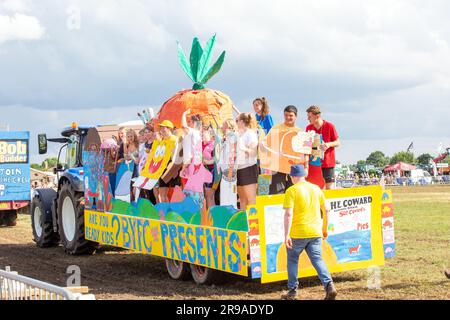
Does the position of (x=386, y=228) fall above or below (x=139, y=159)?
below

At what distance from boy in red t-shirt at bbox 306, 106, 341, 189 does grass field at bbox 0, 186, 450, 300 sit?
1.45 m

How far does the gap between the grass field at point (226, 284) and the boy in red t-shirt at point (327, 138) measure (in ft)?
4.74

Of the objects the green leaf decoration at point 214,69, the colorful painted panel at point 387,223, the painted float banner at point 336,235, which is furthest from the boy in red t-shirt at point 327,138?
the green leaf decoration at point 214,69

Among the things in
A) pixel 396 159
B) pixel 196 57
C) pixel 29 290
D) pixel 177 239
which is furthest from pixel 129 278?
pixel 396 159

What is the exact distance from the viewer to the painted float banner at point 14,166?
2272 centimetres

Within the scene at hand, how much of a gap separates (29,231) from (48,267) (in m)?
8.36

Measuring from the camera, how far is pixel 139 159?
1148 cm

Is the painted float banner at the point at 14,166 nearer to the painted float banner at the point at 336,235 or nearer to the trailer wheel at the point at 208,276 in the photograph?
the trailer wheel at the point at 208,276

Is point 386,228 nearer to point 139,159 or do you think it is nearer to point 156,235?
point 156,235

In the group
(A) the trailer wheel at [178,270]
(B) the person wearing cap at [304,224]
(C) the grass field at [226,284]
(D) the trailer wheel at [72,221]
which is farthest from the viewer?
(D) the trailer wheel at [72,221]

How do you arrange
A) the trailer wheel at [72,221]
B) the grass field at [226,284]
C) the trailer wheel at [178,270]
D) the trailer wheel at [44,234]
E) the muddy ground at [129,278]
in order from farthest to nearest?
the trailer wheel at [44,234] → the trailer wheel at [72,221] → the trailer wheel at [178,270] → the muddy ground at [129,278] → the grass field at [226,284]

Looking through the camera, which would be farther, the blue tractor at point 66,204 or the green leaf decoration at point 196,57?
the blue tractor at point 66,204

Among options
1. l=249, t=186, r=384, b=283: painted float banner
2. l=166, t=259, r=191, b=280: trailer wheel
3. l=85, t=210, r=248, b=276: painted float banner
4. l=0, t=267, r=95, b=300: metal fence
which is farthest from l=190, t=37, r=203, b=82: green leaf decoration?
l=0, t=267, r=95, b=300: metal fence
